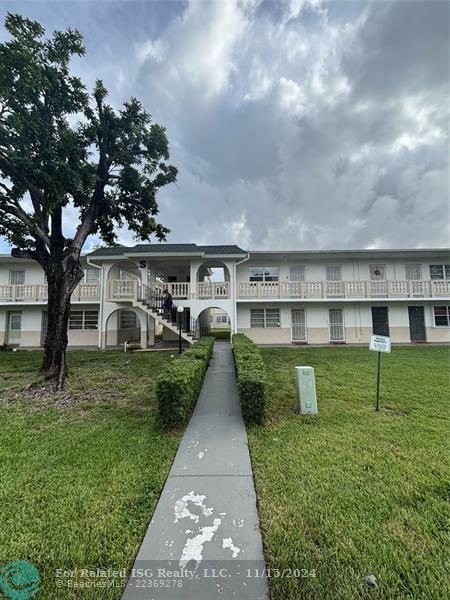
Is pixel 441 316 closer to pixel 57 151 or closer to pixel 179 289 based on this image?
pixel 179 289

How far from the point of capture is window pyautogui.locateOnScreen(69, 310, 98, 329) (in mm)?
16797

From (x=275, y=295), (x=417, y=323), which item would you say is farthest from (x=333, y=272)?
(x=417, y=323)

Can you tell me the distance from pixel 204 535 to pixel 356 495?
1748 millimetres

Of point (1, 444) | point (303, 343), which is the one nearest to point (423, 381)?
point (303, 343)

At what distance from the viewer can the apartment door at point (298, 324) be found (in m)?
16.6

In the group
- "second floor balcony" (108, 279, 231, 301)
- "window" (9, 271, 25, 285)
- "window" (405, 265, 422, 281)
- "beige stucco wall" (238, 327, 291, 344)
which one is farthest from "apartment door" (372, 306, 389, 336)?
"window" (9, 271, 25, 285)

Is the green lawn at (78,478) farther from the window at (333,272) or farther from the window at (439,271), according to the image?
the window at (439,271)

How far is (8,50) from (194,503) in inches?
433

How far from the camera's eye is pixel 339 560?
2.09 m

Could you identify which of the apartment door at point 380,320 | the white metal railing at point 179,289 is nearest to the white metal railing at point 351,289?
the apartment door at point 380,320

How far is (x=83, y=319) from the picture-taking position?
16.8 m

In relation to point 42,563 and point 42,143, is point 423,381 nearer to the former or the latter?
point 42,563

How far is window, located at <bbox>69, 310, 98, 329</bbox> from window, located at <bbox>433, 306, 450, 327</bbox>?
2202cm

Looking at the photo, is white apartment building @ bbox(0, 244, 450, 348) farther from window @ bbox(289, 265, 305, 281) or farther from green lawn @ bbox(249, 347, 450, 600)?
green lawn @ bbox(249, 347, 450, 600)
